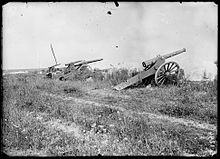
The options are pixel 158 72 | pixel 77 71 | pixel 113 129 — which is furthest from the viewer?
pixel 77 71

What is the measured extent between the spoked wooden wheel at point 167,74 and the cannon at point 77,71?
21.6ft

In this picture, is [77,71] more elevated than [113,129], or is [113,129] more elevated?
[113,129]

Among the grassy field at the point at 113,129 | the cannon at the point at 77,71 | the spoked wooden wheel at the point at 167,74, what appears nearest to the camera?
the grassy field at the point at 113,129

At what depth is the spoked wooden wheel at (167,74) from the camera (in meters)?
10.6

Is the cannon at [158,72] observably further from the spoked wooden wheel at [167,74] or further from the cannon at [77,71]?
the cannon at [77,71]

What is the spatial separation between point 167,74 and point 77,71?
7.97m

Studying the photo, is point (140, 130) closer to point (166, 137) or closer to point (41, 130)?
point (166, 137)

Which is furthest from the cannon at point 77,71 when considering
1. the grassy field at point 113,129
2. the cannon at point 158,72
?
the grassy field at point 113,129

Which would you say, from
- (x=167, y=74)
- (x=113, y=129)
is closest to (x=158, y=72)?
(x=167, y=74)

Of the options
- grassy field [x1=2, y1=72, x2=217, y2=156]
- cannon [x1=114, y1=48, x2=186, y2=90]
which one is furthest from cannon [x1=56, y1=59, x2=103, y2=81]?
grassy field [x1=2, y1=72, x2=217, y2=156]

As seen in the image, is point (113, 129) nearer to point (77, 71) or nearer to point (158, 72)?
point (158, 72)

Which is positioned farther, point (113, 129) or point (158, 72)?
point (158, 72)

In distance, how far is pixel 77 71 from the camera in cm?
1680

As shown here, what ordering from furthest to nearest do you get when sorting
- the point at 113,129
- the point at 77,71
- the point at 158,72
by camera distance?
the point at 77,71
the point at 158,72
the point at 113,129
